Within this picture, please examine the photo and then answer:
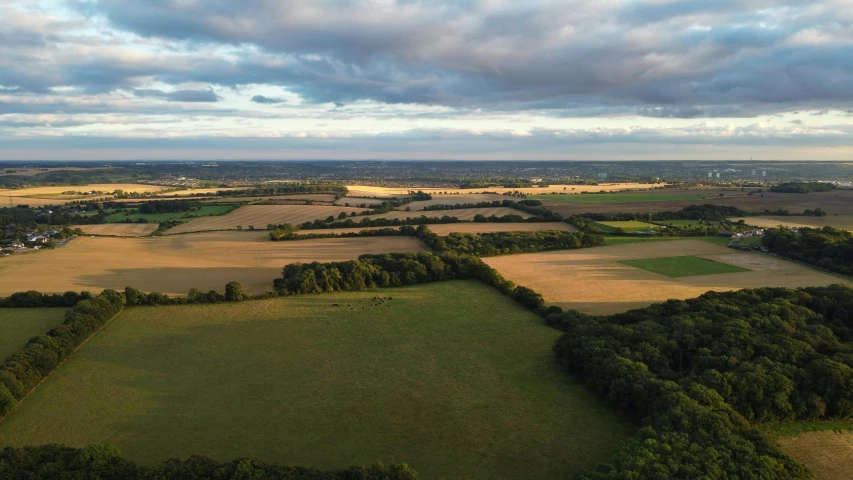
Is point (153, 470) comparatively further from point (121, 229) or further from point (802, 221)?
point (802, 221)

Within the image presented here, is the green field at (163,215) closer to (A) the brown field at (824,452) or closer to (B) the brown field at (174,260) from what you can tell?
(B) the brown field at (174,260)

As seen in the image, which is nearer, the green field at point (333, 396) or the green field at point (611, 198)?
the green field at point (333, 396)

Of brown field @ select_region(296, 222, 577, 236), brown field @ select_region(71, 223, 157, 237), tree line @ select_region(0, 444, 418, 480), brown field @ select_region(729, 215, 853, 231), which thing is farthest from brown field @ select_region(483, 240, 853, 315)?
brown field @ select_region(71, 223, 157, 237)

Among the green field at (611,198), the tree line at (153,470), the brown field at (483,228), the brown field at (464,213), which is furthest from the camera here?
the green field at (611,198)

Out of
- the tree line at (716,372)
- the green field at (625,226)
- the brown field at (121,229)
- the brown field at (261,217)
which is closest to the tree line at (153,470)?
the tree line at (716,372)

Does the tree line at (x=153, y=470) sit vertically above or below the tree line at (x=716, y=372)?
below

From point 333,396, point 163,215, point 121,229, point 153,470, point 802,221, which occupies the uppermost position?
point 802,221

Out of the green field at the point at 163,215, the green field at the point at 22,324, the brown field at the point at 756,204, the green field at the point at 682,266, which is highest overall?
the brown field at the point at 756,204

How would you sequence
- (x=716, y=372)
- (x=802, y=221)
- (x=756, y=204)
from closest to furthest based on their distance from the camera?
(x=716, y=372)
(x=802, y=221)
(x=756, y=204)

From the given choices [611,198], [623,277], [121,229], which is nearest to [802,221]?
[611,198]
